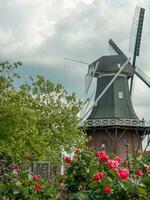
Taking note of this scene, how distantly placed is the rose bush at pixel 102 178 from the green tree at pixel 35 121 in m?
13.3

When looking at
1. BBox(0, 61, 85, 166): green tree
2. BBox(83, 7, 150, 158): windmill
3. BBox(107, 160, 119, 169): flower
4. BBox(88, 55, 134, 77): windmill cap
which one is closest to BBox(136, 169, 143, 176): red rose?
BBox(107, 160, 119, 169): flower

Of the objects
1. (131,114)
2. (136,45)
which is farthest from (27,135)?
(136,45)

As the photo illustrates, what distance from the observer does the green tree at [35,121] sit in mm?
28562

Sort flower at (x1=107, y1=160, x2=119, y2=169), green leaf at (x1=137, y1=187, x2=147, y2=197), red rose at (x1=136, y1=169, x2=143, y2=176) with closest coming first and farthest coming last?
green leaf at (x1=137, y1=187, x2=147, y2=197) → flower at (x1=107, y1=160, x2=119, y2=169) → red rose at (x1=136, y1=169, x2=143, y2=176)

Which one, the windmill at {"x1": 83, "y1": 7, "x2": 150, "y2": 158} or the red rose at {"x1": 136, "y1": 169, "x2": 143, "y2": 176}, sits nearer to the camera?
the red rose at {"x1": 136, "y1": 169, "x2": 143, "y2": 176}

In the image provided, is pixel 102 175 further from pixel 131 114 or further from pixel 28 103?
pixel 131 114

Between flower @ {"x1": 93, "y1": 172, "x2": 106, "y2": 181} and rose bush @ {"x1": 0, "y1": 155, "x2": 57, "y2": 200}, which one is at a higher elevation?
flower @ {"x1": 93, "y1": 172, "x2": 106, "y2": 181}

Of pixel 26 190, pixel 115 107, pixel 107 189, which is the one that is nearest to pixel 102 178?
pixel 107 189

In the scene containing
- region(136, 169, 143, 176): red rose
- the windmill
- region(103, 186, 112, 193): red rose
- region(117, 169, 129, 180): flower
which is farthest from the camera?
the windmill

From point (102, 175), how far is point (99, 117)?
161 feet

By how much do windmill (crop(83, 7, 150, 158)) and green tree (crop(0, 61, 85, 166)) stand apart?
1189 cm

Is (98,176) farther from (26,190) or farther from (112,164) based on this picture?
(26,190)

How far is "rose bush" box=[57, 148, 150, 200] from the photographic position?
5664 mm

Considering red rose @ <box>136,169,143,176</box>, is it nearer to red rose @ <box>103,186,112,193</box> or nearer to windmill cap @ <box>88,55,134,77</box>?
red rose @ <box>103,186,112,193</box>
